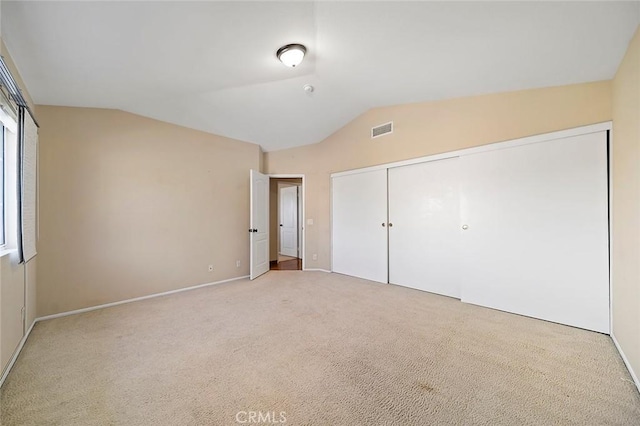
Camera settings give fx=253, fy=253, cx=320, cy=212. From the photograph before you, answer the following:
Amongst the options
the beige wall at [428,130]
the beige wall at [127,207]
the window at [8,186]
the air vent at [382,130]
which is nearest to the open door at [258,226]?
the beige wall at [127,207]

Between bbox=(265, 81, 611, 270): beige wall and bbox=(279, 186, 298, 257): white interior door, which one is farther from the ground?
bbox=(265, 81, 611, 270): beige wall

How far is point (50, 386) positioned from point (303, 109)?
392 centimetres

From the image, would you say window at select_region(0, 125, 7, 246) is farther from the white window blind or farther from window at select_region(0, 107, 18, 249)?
the white window blind

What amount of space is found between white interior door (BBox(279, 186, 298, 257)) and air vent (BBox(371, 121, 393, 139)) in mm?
3242

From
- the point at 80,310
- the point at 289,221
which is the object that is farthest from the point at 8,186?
the point at 289,221

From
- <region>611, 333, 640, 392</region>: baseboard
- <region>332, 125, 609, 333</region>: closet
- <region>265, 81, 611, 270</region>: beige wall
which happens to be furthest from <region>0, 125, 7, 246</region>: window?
<region>611, 333, 640, 392</region>: baseboard

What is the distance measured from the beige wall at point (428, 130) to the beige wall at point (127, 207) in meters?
1.54

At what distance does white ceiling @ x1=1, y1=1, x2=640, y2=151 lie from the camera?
6.12 feet

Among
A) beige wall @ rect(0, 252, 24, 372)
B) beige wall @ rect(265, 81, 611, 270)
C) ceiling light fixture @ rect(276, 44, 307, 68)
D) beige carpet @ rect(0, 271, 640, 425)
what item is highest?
ceiling light fixture @ rect(276, 44, 307, 68)

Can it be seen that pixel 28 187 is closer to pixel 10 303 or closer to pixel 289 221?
pixel 10 303

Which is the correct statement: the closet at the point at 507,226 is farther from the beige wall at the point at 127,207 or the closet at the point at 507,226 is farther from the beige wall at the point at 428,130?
the beige wall at the point at 127,207

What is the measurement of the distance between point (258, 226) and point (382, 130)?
2.79 metres

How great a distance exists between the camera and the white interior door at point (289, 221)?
717 centimetres

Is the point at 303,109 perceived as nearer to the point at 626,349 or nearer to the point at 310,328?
the point at 310,328
